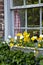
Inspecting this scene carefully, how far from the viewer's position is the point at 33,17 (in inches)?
166

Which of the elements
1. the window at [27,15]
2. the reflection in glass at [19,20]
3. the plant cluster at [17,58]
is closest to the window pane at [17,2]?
the window at [27,15]

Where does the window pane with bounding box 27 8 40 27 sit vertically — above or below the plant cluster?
above

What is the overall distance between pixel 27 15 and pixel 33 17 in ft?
0.44

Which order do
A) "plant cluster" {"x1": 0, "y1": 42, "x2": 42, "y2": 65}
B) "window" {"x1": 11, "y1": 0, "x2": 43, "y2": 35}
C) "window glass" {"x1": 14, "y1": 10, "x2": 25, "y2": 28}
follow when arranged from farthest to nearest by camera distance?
"window glass" {"x1": 14, "y1": 10, "x2": 25, "y2": 28} → "window" {"x1": 11, "y1": 0, "x2": 43, "y2": 35} → "plant cluster" {"x1": 0, "y1": 42, "x2": 42, "y2": 65}

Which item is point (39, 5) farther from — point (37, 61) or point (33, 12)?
point (37, 61)

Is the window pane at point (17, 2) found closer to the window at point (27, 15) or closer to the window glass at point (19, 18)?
the window at point (27, 15)

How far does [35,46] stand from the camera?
3.80m

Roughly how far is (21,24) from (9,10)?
34 centimetres

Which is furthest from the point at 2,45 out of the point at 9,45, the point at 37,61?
the point at 37,61

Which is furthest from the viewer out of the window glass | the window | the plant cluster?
the window glass

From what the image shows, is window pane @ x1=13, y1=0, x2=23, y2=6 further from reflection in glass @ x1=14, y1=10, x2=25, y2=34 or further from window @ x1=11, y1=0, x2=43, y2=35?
reflection in glass @ x1=14, y1=10, x2=25, y2=34

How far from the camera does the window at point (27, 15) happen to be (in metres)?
4.16

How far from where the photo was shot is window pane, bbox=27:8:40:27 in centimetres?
416

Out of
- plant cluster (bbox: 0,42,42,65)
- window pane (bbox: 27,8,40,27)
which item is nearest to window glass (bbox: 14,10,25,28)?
window pane (bbox: 27,8,40,27)
